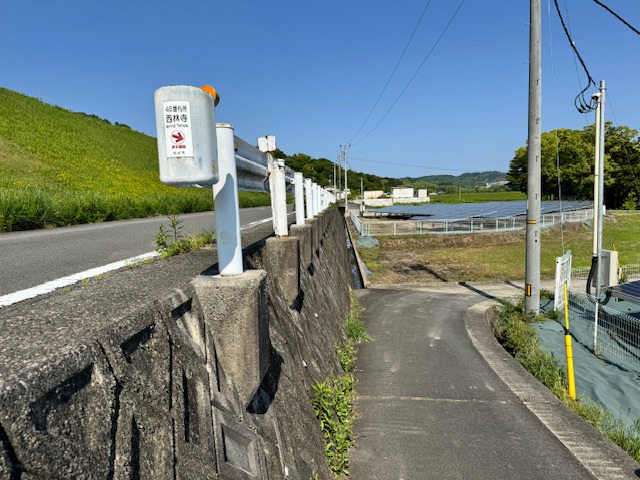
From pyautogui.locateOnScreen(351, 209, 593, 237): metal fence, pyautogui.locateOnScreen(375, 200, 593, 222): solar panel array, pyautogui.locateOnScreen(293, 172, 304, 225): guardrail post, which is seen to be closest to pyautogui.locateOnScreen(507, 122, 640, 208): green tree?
pyautogui.locateOnScreen(375, 200, 593, 222): solar panel array

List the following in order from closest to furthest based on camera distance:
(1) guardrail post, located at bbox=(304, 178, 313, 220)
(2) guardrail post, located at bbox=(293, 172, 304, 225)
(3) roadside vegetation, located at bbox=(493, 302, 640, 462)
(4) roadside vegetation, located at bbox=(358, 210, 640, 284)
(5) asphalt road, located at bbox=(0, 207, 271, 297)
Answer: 1. (5) asphalt road, located at bbox=(0, 207, 271, 297)
2. (3) roadside vegetation, located at bbox=(493, 302, 640, 462)
3. (2) guardrail post, located at bbox=(293, 172, 304, 225)
4. (1) guardrail post, located at bbox=(304, 178, 313, 220)
5. (4) roadside vegetation, located at bbox=(358, 210, 640, 284)

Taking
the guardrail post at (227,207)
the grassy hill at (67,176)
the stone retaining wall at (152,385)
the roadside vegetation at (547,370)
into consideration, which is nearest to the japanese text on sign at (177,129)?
the guardrail post at (227,207)

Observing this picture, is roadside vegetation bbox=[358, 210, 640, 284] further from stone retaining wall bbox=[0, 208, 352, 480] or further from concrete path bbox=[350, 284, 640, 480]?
stone retaining wall bbox=[0, 208, 352, 480]

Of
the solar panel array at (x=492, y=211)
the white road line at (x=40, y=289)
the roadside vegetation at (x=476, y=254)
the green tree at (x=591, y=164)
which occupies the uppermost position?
the green tree at (x=591, y=164)

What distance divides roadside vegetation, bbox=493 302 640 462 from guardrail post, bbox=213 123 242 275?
5.37 m

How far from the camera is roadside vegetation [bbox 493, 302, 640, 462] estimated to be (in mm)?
5129

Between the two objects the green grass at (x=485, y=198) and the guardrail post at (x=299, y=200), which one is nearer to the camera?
the guardrail post at (x=299, y=200)

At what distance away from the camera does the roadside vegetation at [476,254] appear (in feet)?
62.0

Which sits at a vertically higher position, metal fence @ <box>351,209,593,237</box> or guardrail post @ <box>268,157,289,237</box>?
guardrail post @ <box>268,157,289,237</box>

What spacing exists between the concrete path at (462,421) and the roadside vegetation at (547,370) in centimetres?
50

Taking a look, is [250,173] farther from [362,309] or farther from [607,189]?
[607,189]

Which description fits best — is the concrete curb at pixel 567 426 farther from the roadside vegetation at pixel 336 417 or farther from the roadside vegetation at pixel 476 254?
the roadside vegetation at pixel 476 254

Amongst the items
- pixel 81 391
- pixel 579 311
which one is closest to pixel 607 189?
pixel 579 311

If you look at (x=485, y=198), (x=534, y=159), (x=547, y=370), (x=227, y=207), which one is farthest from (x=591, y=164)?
(x=227, y=207)
